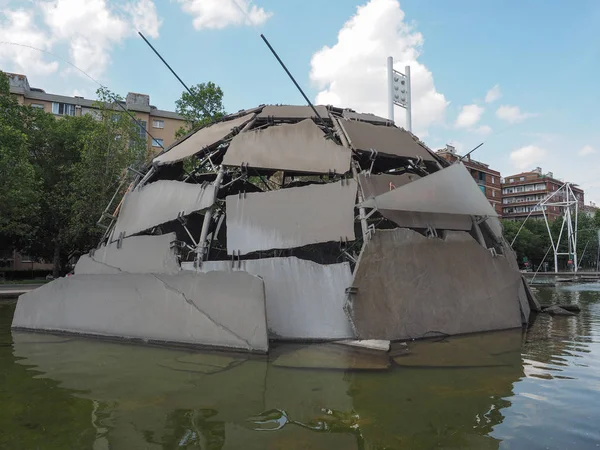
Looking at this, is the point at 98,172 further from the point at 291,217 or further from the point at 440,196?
the point at 440,196

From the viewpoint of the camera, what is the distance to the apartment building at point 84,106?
42438 mm

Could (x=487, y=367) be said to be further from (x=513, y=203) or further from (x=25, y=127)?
(x=513, y=203)

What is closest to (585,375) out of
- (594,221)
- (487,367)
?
(487,367)

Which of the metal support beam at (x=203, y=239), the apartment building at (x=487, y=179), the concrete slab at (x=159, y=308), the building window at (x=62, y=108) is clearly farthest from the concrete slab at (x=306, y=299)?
the apartment building at (x=487, y=179)

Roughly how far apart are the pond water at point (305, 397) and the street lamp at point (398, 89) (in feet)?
46.3

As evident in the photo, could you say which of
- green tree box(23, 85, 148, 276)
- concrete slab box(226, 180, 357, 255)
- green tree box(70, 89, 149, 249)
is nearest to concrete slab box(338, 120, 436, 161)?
concrete slab box(226, 180, 357, 255)

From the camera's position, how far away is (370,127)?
10266 millimetres

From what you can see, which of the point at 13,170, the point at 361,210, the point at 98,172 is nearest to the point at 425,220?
the point at 361,210

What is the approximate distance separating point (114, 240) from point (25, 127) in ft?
69.8

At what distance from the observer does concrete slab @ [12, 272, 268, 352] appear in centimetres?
665

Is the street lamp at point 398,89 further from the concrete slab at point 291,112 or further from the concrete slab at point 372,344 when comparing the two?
the concrete slab at point 372,344

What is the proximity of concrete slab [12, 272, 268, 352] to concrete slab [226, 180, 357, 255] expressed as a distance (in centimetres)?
146

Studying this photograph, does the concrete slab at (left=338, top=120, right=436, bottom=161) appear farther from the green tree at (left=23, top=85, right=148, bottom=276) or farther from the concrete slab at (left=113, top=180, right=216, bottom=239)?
the green tree at (left=23, top=85, right=148, bottom=276)

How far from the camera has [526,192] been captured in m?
84.4
